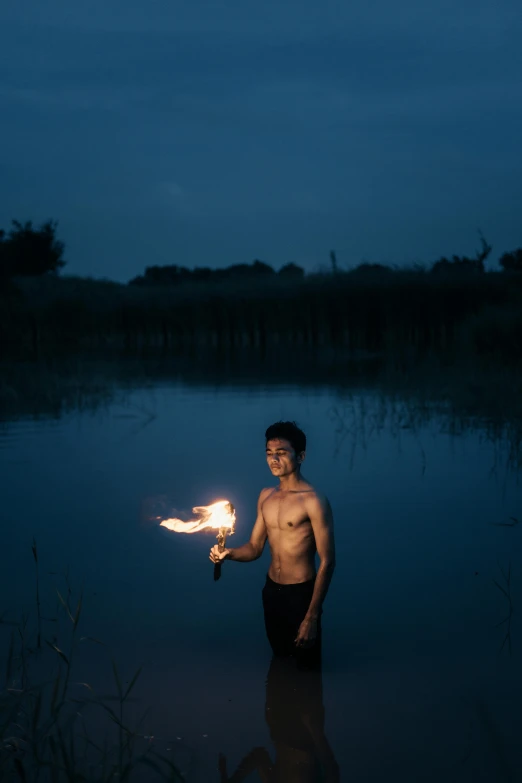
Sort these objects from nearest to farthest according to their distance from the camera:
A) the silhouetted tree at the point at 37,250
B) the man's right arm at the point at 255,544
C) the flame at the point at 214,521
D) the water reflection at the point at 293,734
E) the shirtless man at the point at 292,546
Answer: the water reflection at the point at 293,734 → the flame at the point at 214,521 → the shirtless man at the point at 292,546 → the man's right arm at the point at 255,544 → the silhouetted tree at the point at 37,250

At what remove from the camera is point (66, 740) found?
398cm

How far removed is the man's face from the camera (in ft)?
14.9

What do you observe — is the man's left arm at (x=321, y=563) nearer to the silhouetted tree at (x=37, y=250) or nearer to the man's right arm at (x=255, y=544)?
the man's right arm at (x=255, y=544)

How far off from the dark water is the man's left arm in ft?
1.07

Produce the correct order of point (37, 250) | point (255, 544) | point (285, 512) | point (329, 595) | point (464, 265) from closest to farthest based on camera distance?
point (285, 512), point (255, 544), point (329, 595), point (464, 265), point (37, 250)

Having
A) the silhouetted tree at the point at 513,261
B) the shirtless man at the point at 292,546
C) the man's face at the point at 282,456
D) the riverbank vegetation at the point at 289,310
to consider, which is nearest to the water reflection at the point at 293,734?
the shirtless man at the point at 292,546

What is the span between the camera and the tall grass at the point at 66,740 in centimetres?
343

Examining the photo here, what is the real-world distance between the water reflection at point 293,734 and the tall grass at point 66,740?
15.0 inches

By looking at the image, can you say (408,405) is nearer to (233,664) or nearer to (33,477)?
(33,477)

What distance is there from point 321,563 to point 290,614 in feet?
1.21

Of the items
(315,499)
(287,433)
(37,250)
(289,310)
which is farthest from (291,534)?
(37,250)

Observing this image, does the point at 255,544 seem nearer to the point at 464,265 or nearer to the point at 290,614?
the point at 290,614

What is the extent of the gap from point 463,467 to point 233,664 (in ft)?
17.6

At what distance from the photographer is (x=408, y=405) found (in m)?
13.6
